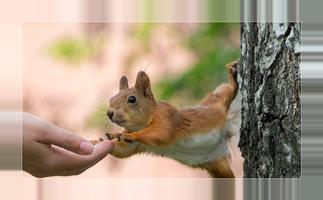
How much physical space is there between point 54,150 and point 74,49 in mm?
311

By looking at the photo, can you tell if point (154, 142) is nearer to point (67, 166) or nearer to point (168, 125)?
point (168, 125)

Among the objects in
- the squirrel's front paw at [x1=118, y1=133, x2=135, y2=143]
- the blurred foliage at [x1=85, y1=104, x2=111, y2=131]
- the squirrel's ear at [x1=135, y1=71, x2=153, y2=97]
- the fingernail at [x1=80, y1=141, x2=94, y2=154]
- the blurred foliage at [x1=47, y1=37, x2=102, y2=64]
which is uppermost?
the blurred foliage at [x1=47, y1=37, x2=102, y2=64]

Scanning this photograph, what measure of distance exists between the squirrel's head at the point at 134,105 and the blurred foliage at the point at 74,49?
13cm

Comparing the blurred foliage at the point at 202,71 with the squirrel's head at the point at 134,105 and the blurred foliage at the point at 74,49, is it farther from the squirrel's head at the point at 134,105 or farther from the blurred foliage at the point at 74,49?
the blurred foliage at the point at 74,49

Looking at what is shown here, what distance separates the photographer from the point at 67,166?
215 centimetres

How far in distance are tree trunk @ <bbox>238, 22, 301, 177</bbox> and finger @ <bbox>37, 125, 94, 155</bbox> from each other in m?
0.45

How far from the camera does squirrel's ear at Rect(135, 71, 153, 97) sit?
7.09 feet

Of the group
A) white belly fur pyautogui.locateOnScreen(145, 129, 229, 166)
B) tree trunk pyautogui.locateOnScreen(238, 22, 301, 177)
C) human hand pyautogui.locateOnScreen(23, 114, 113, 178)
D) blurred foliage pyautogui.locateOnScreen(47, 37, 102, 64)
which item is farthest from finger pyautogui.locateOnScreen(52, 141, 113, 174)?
tree trunk pyautogui.locateOnScreen(238, 22, 301, 177)

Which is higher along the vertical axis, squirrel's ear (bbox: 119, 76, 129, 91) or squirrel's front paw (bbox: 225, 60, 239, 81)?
squirrel's front paw (bbox: 225, 60, 239, 81)

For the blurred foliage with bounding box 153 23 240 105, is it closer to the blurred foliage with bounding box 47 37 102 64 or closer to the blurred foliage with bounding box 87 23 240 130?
the blurred foliage with bounding box 87 23 240 130

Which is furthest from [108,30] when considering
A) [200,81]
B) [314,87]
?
[314,87]

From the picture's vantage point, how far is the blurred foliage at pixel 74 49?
2.18 m

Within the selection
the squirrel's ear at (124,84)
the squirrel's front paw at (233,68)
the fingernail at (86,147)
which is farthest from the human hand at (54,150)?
the squirrel's front paw at (233,68)

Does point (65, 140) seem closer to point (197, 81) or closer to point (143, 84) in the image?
point (143, 84)
